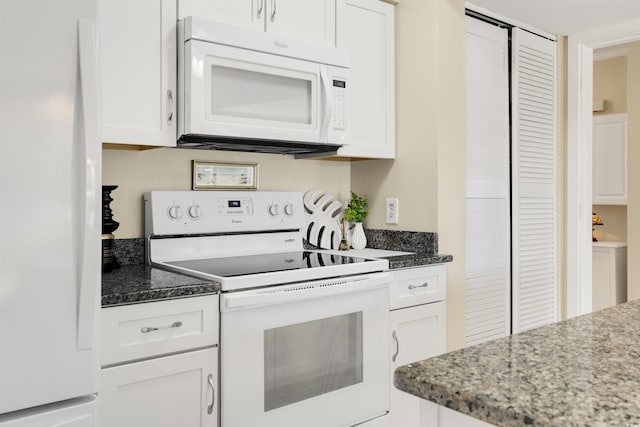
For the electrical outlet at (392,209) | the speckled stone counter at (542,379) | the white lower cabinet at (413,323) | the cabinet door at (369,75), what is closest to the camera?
the speckled stone counter at (542,379)

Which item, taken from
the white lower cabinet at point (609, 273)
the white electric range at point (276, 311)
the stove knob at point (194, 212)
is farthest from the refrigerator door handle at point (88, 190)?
the white lower cabinet at point (609, 273)

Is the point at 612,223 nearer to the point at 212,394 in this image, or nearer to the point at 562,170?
the point at 562,170

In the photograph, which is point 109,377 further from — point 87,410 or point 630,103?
point 630,103

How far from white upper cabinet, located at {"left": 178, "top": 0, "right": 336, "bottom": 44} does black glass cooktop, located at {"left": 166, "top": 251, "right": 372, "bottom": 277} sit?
3.11ft

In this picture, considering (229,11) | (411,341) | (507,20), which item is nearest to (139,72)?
(229,11)

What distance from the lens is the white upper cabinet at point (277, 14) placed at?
2109mm

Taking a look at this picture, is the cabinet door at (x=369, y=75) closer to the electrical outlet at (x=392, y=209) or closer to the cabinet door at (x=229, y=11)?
the electrical outlet at (x=392, y=209)

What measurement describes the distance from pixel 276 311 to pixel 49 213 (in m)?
0.82

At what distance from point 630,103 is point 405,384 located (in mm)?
4357

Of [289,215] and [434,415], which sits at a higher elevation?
[289,215]

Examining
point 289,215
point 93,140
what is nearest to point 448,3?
point 289,215

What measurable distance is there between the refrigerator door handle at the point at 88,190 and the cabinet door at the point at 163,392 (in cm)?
24

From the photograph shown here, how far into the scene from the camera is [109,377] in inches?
62.3

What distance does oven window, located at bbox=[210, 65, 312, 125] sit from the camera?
2.11m
